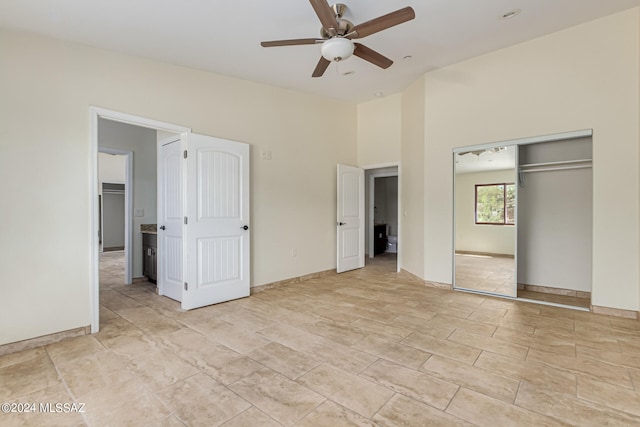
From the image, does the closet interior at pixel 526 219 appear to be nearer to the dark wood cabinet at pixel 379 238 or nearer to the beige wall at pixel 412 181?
the beige wall at pixel 412 181

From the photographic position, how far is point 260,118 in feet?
14.9

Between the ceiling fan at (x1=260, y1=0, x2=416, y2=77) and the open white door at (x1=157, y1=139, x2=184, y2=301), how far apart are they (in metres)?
2.22

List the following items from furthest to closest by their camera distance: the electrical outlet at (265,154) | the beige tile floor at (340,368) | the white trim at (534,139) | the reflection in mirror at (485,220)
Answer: the electrical outlet at (265,154), the reflection in mirror at (485,220), the white trim at (534,139), the beige tile floor at (340,368)

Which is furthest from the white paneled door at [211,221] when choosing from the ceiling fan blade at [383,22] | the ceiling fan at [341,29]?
the ceiling fan blade at [383,22]

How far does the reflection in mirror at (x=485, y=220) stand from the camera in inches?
163

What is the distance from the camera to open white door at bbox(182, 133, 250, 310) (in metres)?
3.70

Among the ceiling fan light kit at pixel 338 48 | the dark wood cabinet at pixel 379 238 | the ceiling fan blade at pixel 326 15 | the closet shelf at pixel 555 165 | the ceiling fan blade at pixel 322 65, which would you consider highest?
the ceiling fan blade at pixel 326 15

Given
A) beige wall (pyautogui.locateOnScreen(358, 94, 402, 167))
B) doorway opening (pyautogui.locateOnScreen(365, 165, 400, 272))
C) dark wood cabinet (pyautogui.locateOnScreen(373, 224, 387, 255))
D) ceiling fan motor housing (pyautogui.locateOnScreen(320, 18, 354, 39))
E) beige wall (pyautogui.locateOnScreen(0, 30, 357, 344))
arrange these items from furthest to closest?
dark wood cabinet (pyautogui.locateOnScreen(373, 224, 387, 255))
doorway opening (pyautogui.locateOnScreen(365, 165, 400, 272))
beige wall (pyautogui.locateOnScreen(358, 94, 402, 167))
beige wall (pyautogui.locateOnScreen(0, 30, 357, 344))
ceiling fan motor housing (pyautogui.locateOnScreen(320, 18, 354, 39))

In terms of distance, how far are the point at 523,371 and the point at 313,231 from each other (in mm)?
3610

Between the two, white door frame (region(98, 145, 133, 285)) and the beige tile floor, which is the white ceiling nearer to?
white door frame (region(98, 145, 133, 285))

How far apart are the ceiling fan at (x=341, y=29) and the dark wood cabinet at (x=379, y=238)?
5.58m

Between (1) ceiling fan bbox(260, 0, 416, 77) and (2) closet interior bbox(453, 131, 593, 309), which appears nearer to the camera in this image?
(1) ceiling fan bbox(260, 0, 416, 77)

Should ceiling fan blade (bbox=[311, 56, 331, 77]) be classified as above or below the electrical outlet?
above

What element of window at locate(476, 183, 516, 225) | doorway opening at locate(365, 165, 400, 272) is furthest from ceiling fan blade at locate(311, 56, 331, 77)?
doorway opening at locate(365, 165, 400, 272)
